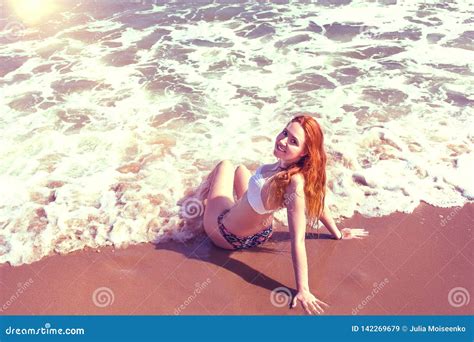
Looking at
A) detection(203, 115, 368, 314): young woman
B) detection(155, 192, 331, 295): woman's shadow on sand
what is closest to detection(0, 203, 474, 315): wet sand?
detection(155, 192, 331, 295): woman's shadow on sand

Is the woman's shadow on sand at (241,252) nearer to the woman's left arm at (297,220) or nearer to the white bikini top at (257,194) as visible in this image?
the woman's left arm at (297,220)

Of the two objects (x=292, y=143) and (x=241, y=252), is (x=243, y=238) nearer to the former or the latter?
(x=241, y=252)

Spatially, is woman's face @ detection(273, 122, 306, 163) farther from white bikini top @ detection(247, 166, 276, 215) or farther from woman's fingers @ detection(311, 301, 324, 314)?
woman's fingers @ detection(311, 301, 324, 314)

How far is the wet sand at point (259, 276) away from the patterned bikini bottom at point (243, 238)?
0.11 meters

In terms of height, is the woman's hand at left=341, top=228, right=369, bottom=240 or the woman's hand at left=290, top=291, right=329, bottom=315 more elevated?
the woman's hand at left=290, top=291, right=329, bottom=315

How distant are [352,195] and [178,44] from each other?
6.16 metres

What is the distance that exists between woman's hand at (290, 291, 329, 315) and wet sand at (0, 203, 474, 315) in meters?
0.09

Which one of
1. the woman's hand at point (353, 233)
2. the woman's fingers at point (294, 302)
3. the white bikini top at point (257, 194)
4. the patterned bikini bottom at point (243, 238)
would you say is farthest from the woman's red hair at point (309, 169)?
the woman's hand at point (353, 233)

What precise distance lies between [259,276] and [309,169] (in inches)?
46.2

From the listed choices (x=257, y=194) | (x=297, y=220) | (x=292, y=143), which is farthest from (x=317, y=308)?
(x=292, y=143)

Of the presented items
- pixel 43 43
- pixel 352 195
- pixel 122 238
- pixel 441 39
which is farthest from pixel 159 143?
pixel 441 39

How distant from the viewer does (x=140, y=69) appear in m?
8.42

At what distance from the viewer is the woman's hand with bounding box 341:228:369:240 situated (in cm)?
427
